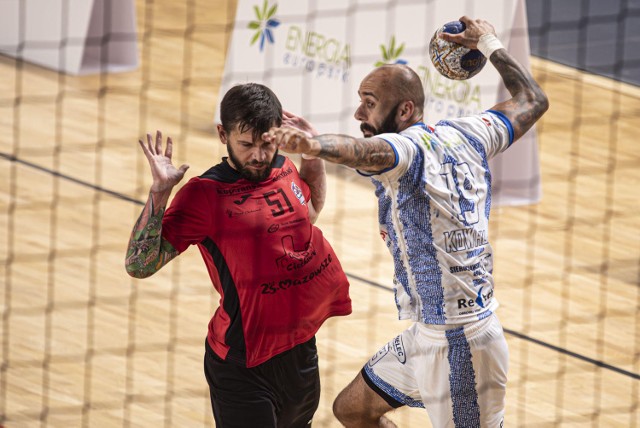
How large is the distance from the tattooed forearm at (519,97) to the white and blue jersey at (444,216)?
0.19 ft

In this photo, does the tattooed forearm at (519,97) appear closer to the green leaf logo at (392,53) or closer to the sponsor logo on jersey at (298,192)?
the sponsor logo on jersey at (298,192)

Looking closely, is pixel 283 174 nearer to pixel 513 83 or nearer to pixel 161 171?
pixel 161 171

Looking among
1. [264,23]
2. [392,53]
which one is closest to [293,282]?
[392,53]

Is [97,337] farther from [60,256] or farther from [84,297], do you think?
[60,256]

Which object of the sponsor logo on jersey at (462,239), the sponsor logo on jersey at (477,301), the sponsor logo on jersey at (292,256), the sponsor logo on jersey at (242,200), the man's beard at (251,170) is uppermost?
the man's beard at (251,170)

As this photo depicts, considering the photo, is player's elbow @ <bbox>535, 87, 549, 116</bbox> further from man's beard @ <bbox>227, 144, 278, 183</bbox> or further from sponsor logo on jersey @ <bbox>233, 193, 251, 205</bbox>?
sponsor logo on jersey @ <bbox>233, 193, 251, 205</bbox>

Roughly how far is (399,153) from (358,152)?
19cm

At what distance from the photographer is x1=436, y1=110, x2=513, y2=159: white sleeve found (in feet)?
11.4

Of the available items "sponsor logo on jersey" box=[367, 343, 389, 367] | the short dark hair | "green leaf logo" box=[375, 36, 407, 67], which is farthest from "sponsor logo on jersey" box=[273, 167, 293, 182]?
"green leaf logo" box=[375, 36, 407, 67]

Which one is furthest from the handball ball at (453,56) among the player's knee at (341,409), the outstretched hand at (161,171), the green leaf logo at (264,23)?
the green leaf logo at (264,23)

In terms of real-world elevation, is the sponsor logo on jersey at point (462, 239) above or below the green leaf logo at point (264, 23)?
below

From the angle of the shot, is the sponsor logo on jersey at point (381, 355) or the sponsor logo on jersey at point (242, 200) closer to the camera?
the sponsor logo on jersey at point (242, 200)

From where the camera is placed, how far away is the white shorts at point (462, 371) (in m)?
3.47

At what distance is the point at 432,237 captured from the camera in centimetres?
336
